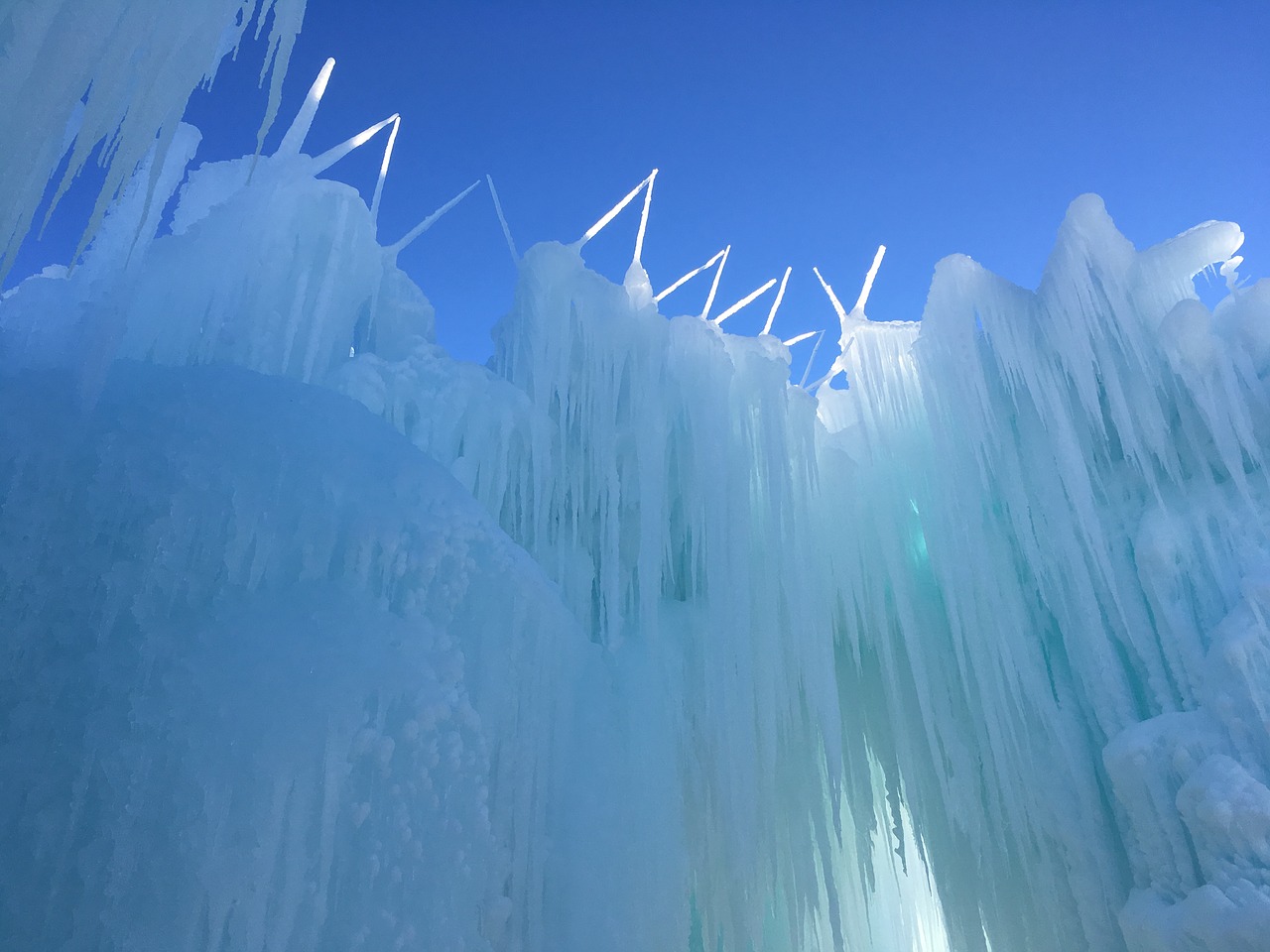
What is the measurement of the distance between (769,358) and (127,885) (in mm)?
5770

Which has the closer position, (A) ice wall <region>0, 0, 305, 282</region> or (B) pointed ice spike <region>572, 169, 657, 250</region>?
(A) ice wall <region>0, 0, 305, 282</region>

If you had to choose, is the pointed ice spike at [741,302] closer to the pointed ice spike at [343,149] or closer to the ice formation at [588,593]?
the ice formation at [588,593]

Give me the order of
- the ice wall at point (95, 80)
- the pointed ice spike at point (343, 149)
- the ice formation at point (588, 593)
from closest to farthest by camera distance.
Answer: the ice wall at point (95, 80)
the ice formation at point (588, 593)
the pointed ice spike at point (343, 149)

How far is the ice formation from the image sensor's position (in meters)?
3.28

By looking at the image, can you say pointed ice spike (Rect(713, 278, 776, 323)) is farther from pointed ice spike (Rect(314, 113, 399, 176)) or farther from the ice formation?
pointed ice spike (Rect(314, 113, 399, 176))

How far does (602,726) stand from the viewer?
5.23 m

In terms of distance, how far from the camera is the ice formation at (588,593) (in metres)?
3.28

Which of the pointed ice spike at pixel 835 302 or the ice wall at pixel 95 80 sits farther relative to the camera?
the pointed ice spike at pixel 835 302

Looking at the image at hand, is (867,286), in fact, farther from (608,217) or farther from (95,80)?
(95,80)

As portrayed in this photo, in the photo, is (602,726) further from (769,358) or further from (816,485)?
(769,358)

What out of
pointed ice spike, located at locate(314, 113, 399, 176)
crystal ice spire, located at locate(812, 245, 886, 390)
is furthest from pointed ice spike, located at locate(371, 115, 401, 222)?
crystal ice spire, located at locate(812, 245, 886, 390)

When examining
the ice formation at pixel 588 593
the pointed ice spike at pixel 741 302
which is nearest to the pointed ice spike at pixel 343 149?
the ice formation at pixel 588 593

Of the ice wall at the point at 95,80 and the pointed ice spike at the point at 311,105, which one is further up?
the pointed ice spike at the point at 311,105

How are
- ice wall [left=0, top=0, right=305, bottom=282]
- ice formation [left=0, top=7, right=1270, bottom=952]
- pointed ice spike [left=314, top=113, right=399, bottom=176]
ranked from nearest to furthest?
1. ice wall [left=0, top=0, right=305, bottom=282]
2. ice formation [left=0, top=7, right=1270, bottom=952]
3. pointed ice spike [left=314, top=113, right=399, bottom=176]
